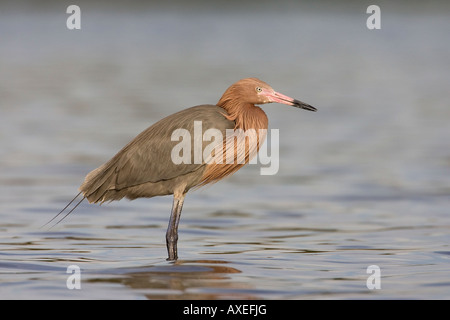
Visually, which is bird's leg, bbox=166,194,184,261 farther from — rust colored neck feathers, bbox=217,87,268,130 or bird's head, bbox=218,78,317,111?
bird's head, bbox=218,78,317,111

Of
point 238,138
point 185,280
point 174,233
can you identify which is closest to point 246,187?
point 174,233

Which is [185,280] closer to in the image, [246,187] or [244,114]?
[244,114]

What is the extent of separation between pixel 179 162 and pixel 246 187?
4.54 meters

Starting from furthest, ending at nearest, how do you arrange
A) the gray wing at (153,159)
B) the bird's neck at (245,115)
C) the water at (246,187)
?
the bird's neck at (245,115) → the gray wing at (153,159) → the water at (246,187)

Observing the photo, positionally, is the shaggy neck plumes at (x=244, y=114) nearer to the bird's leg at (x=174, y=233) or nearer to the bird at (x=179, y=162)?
the bird at (x=179, y=162)

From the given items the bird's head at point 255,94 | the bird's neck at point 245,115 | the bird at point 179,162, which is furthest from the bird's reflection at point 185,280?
the bird's head at point 255,94

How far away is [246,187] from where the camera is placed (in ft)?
45.6

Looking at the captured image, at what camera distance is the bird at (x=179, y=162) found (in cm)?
941

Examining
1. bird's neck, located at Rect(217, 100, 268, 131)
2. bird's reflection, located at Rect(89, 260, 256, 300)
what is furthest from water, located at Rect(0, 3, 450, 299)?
bird's neck, located at Rect(217, 100, 268, 131)

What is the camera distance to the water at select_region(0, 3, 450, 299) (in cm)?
872

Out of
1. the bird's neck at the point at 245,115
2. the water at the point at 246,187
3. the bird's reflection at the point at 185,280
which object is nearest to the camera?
the bird's reflection at the point at 185,280

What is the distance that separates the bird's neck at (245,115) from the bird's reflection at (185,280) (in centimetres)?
126

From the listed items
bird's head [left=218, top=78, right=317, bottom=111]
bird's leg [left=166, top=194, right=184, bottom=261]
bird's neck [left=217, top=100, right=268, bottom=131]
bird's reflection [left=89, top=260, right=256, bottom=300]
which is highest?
bird's head [left=218, top=78, right=317, bottom=111]

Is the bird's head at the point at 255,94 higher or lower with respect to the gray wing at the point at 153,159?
higher
